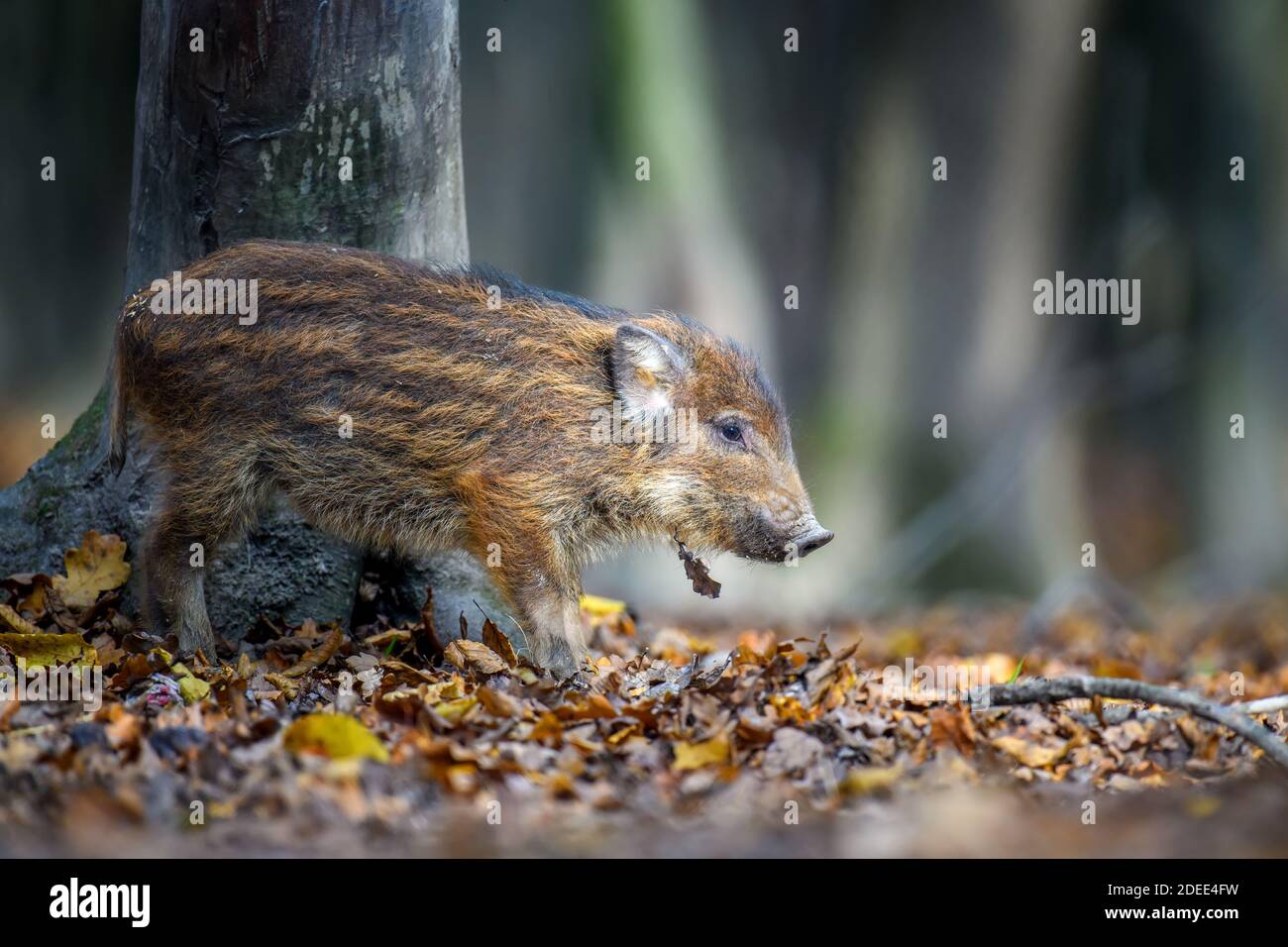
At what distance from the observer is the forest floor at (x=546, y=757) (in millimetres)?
3277

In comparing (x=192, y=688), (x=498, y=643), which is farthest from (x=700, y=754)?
(x=192, y=688)

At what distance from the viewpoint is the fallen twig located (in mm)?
4027


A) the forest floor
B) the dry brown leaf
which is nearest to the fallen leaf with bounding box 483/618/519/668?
the forest floor

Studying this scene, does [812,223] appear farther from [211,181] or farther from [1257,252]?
[211,181]

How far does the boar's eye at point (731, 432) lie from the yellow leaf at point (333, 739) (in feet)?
8.90

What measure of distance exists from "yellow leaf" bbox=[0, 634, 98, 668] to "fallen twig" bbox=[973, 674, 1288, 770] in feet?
11.5

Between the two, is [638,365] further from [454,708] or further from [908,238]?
[908,238]

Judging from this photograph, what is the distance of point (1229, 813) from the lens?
3.39 m

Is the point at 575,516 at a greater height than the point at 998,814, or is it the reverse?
the point at 575,516

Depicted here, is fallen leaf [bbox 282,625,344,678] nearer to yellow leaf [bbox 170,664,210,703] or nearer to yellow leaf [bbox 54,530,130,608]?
yellow leaf [bbox 170,664,210,703]

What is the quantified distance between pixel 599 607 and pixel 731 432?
170cm

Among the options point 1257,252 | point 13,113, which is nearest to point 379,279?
point 13,113

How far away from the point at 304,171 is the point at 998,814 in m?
4.15

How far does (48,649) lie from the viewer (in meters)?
5.18
